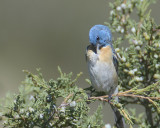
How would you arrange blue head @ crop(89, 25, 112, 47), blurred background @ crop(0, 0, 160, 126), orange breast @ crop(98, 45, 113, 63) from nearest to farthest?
1. blue head @ crop(89, 25, 112, 47)
2. orange breast @ crop(98, 45, 113, 63)
3. blurred background @ crop(0, 0, 160, 126)

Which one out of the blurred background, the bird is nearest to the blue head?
A: the bird

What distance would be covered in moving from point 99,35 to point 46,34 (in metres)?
6.12

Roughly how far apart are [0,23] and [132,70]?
686 cm

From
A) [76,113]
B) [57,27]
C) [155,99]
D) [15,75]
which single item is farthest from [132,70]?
[57,27]

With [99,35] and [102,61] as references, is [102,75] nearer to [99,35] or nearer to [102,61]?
[102,61]

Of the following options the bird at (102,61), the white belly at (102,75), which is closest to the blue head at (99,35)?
the bird at (102,61)

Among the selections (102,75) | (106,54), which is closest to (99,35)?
(106,54)

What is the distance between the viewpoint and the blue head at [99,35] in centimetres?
373

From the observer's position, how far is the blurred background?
8.95 m

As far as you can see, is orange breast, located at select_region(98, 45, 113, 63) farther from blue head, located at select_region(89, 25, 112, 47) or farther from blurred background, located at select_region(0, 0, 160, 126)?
blurred background, located at select_region(0, 0, 160, 126)

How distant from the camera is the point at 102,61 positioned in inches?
150

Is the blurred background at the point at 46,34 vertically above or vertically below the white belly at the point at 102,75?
above

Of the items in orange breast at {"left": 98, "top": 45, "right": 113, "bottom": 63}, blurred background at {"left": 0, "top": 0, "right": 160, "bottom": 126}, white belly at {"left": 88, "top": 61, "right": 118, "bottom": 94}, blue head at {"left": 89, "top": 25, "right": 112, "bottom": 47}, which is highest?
blurred background at {"left": 0, "top": 0, "right": 160, "bottom": 126}

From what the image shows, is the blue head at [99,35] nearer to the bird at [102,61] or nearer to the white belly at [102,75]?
the bird at [102,61]
